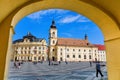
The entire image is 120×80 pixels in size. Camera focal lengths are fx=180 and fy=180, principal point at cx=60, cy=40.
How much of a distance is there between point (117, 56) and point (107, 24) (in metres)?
0.78

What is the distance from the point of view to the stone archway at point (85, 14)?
3414mm

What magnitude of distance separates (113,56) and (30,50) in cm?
8060

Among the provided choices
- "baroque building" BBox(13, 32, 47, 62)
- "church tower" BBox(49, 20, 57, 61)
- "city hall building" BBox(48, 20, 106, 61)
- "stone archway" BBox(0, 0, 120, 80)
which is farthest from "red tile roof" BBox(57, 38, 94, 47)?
"stone archway" BBox(0, 0, 120, 80)

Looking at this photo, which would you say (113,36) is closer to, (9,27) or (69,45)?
(9,27)

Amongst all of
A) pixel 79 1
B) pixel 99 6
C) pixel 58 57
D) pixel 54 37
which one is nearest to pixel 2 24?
pixel 79 1

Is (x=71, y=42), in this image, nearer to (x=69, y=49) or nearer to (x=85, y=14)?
(x=69, y=49)

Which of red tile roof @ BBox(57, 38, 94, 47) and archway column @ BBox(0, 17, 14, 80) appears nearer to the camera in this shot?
archway column @ BBox(0, 17, 14, 80)

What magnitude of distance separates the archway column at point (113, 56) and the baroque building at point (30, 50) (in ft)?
258

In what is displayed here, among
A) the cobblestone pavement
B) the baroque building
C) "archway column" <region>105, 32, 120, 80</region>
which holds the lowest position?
the cobblestone pavement

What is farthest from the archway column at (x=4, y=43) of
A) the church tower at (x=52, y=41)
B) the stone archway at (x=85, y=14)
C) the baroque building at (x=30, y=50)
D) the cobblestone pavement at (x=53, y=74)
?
the baroque building at (x=30, y=50)

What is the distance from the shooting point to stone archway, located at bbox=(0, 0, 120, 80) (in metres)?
3.41

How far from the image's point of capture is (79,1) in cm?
376

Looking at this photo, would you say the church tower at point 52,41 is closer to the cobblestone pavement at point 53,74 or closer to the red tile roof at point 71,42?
the red tile roof at point 71,42

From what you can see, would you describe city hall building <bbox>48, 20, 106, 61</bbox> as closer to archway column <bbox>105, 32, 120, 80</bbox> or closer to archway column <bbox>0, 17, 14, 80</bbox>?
archway column <bbox>105, 32, 120, 80</bbox>
